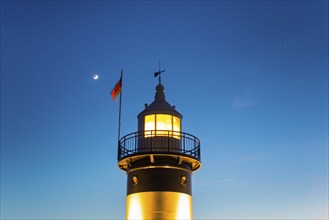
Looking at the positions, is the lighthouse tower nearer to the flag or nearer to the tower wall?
the tower wall

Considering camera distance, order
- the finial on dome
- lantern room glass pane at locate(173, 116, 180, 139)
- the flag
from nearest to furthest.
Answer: lantern room glass pane at locate(173, 116, 180, 139) < the finial on dome < the flag

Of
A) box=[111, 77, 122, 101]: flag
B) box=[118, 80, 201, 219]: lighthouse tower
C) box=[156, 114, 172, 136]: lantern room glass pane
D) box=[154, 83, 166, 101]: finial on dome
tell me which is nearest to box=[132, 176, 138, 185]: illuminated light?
box=[118, 80, 201, 219]: lighthouse tower

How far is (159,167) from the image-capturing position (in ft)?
71.3

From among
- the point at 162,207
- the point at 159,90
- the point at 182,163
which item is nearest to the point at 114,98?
the point at 159,90

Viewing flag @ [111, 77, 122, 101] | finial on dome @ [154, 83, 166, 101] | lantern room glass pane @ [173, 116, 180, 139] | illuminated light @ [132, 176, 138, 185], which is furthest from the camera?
flag @ [111, 77, 122, 101]

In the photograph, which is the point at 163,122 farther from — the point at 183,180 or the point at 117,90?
the point at 117,90

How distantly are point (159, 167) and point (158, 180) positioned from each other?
2.30 ft

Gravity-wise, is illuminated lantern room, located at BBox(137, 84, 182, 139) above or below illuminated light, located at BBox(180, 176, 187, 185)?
above

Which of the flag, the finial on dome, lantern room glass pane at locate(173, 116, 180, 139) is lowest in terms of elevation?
lantern room glass pane at locate(173, 116, 180, 139)

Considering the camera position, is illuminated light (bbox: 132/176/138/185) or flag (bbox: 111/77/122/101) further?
flag (bbox: 111/77/122/101)

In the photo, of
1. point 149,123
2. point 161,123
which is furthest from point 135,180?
point 161,123

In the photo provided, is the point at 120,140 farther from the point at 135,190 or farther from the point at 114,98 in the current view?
the point at 114,98

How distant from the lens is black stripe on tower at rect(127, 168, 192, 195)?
2142 centimetres

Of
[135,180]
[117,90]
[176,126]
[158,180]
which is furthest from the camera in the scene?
[117,90]
